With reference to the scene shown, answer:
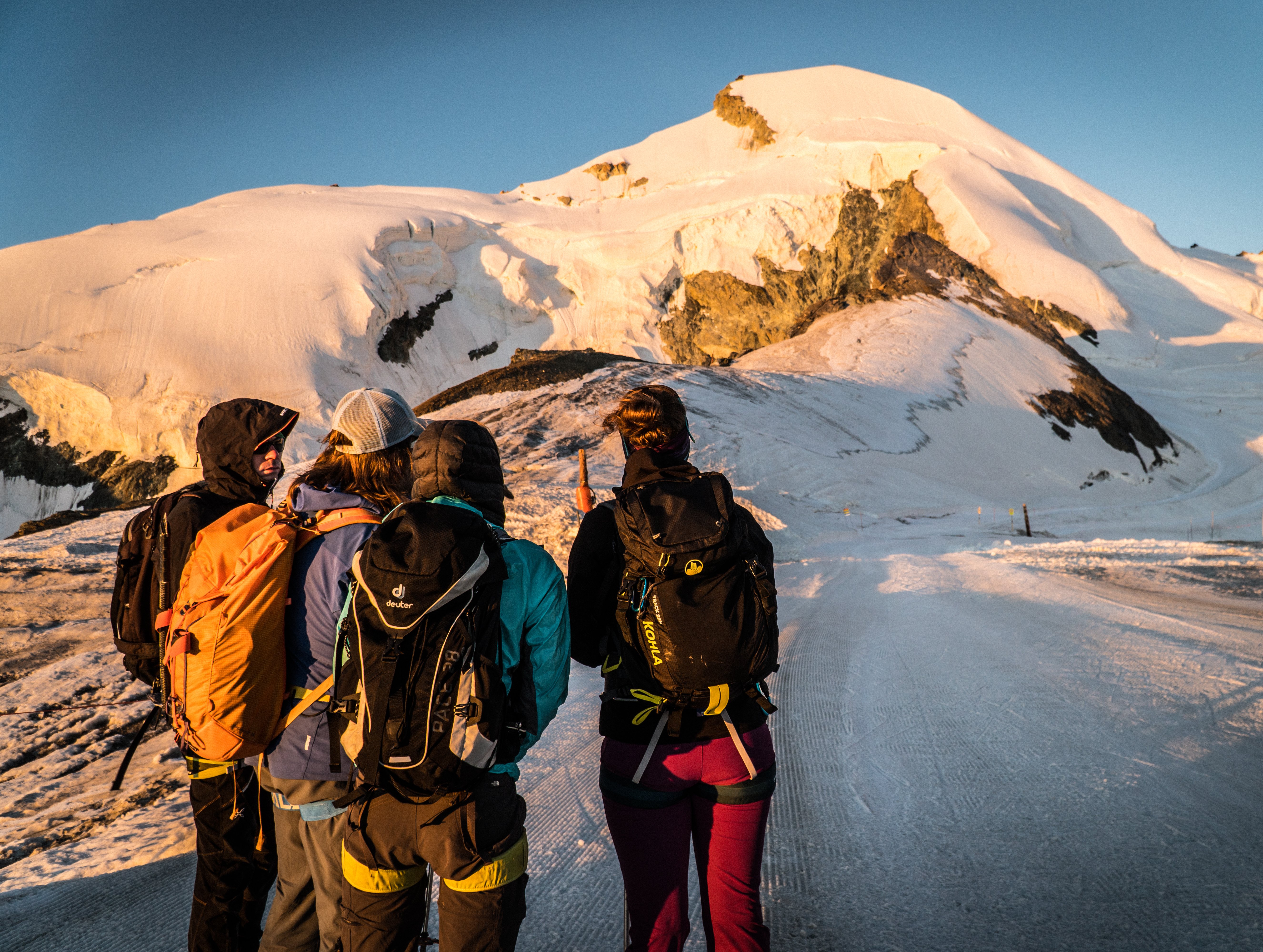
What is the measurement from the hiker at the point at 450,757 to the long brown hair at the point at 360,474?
18.2 inches

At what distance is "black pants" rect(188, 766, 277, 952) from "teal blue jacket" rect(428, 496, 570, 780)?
1.23 meters

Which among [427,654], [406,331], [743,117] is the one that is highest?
[743,117]

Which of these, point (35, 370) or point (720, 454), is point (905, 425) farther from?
point (35, 370)

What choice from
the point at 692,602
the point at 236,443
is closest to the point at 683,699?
the point at 692,602

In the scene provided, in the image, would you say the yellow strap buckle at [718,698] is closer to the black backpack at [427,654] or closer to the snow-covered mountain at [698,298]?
the black backpack at [427,654]

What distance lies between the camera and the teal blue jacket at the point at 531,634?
1.89 meters

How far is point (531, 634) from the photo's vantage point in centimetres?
197

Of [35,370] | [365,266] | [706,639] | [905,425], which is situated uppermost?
[365,266]

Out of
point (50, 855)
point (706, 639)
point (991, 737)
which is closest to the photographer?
point (706, 639)

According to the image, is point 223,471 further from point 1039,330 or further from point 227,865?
point 1039,330

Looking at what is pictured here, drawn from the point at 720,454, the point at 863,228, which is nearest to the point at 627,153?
the point at 863,228

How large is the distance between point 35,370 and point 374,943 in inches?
1786

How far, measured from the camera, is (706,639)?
2.01m

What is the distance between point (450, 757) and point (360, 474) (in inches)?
39.2
